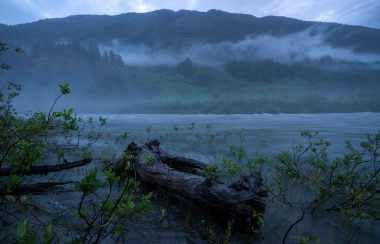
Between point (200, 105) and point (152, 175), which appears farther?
point (200, 105)

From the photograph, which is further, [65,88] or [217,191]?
[217,191]

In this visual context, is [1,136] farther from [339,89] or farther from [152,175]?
[339,89]

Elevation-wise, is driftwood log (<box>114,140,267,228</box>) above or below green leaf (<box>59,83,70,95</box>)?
below

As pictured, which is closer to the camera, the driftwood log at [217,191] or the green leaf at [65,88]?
the green leaf at [65,88]

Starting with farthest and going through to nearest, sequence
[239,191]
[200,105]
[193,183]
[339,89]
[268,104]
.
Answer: [339,89] → [200,105] → [268,104] → [193,183] → [239,191]

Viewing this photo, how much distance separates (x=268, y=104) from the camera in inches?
3615

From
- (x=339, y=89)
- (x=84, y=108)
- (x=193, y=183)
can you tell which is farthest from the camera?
(x=339, y=89)

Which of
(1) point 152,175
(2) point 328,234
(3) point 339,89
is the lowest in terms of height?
(2) point 328,234

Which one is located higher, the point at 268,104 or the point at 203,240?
the point at 268,104

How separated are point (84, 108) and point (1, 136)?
14822 cm

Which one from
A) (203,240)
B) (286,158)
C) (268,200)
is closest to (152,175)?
(203,240)

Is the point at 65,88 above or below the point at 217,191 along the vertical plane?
above

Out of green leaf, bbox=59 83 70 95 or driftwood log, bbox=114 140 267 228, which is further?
driftwood log, bbox=114 140 267 228

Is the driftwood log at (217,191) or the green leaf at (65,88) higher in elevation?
the green leaf at (65,88)
